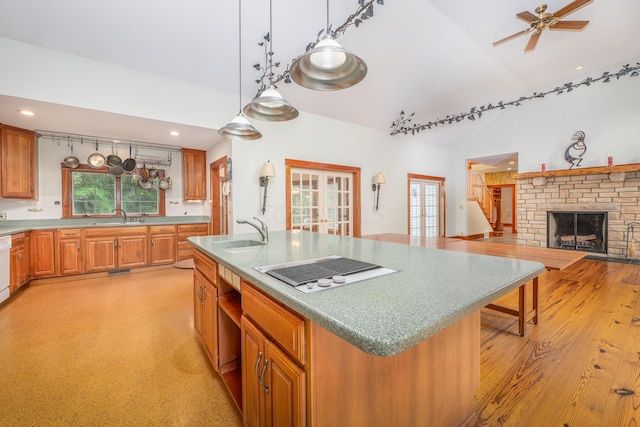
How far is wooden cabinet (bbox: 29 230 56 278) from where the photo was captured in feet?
12.0

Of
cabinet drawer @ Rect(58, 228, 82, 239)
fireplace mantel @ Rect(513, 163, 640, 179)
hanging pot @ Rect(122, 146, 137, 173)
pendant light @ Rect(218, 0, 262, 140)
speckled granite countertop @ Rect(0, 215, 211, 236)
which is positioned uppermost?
hanging pot @ Rect(122, 146, 137, 173)

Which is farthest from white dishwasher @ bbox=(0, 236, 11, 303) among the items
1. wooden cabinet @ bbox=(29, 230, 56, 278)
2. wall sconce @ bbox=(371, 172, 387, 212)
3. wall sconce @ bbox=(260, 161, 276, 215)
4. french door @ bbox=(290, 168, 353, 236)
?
wall sconce @ bbox=(371, 172, 387, 212)

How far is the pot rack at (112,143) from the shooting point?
4082 mm

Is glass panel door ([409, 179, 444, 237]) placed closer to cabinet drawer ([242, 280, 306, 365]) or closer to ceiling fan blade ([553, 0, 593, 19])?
ceiling fan blade ([553, 0, 593, 19])

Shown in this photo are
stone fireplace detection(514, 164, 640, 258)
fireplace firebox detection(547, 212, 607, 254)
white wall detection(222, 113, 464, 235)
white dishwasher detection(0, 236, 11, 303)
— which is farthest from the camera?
fireplace firebox detection(547, 212, 607, 254)

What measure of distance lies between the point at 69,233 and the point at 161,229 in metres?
1.17

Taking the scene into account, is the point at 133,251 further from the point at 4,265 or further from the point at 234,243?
the point at 234,243

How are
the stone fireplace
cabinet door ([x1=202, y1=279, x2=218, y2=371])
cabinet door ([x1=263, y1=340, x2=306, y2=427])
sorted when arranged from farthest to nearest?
the stone fireplace, cabinet door ([x1=202, y1=279, x2=218, y2=371]), cabinet door ([x1=263, y1=340, x2=306, y2=427])

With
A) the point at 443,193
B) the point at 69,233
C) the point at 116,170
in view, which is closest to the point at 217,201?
the point at 116,170

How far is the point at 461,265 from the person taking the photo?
1.23 metres

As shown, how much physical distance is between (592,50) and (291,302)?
6.67m

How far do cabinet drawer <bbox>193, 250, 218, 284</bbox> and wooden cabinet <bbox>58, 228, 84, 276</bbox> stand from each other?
3221 mm

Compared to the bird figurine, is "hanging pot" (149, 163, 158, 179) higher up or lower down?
lower down

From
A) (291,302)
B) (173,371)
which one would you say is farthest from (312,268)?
(173,371)
